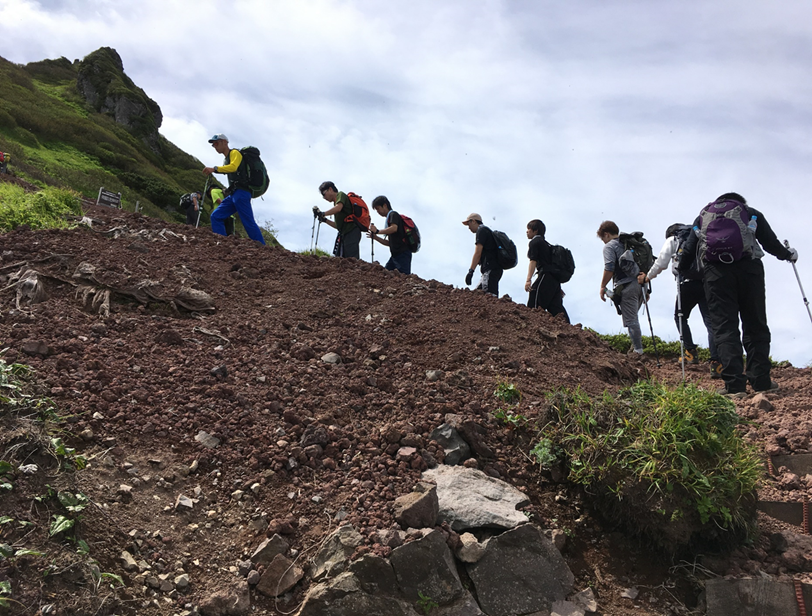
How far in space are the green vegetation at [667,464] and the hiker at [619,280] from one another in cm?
419

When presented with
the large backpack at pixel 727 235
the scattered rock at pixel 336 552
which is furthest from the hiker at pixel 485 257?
the scattered rock at pixel 336 552

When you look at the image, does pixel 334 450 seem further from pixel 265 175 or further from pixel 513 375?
pixel 265 175

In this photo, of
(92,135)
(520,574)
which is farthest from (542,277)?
(92,135)

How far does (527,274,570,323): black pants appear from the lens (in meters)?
8.12

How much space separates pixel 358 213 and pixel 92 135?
3105 centimetres

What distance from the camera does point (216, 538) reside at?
3.30 m

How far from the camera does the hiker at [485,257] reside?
27.4 ft

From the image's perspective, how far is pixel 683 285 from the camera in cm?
786

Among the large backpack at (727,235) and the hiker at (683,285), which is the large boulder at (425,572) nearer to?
the large backpack at (727,235)

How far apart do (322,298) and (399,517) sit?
364 centimetres

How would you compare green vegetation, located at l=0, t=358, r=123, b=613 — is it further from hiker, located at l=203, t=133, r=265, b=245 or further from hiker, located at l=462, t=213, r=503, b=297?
hiker, located at l=462, t=213, r=503, b=297

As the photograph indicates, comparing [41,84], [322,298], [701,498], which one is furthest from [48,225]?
[41,84]

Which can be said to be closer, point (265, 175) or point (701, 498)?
point (701, 498)

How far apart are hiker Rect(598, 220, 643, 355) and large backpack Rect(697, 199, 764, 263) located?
1734 mm
